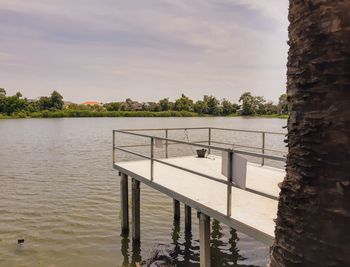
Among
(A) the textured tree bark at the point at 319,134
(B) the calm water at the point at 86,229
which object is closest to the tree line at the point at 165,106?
(B) the calm water at the point at 86,229

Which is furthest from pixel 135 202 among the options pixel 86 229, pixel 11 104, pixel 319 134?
pixel 11 104

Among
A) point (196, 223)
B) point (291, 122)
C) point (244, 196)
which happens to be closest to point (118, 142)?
point (196, 223)

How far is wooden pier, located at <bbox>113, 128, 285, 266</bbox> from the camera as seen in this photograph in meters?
4.84

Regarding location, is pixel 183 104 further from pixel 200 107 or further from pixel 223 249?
pixel 223 249

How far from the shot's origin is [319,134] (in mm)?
1627

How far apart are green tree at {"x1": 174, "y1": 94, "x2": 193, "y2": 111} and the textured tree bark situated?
90.9m

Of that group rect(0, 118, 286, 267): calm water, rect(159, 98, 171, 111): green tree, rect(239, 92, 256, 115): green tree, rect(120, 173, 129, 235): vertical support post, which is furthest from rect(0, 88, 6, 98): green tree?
rect(120, 173, 129, 235): vertical support post

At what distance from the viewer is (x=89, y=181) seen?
16.7 metres

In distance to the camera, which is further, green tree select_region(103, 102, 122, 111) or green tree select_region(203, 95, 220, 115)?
green tree select_region(103, 102, 122, 111)

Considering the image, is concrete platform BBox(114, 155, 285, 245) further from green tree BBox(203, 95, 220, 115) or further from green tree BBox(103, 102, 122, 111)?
green tree BBox(103, 102, 122, 111)

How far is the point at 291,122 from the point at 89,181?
51.5 ft

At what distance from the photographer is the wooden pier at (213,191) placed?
4.84m

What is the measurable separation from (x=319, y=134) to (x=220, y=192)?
4.95m

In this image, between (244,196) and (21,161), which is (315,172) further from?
(21,161)
